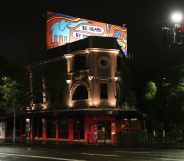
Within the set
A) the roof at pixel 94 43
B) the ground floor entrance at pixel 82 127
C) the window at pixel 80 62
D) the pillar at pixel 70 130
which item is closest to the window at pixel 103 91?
the ground floor entrance at pixel 82 127

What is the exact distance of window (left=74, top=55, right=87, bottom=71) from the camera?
A: 4950cm

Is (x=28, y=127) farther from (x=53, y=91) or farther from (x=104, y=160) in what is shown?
(x=104, y=160)

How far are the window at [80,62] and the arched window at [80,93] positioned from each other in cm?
207

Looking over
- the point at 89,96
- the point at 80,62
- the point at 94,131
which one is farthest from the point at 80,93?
the point at 94,131

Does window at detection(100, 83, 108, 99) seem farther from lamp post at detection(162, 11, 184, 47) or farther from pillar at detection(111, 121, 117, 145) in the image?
lamp post at detection(162, 11, 184, 47)

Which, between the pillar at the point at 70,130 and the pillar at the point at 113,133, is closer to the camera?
the pillar at the point at 113,133

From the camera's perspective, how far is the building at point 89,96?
159 ft

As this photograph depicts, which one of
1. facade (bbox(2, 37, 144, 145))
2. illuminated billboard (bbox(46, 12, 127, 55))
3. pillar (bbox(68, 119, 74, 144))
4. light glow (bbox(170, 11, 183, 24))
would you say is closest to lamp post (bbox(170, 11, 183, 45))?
light glow (bbox(170, 11, 183, 24))

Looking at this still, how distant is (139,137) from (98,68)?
28.1ft

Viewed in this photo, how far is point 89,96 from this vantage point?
48.5 meters

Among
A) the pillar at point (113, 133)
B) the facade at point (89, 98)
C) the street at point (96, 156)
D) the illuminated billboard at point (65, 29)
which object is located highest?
the illuminated billboard at point (65, 29)

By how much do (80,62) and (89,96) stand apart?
4086mm

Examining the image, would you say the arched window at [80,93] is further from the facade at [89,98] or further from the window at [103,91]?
the window at [103,91]

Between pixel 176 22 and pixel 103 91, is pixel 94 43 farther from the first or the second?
pixel 176 22
